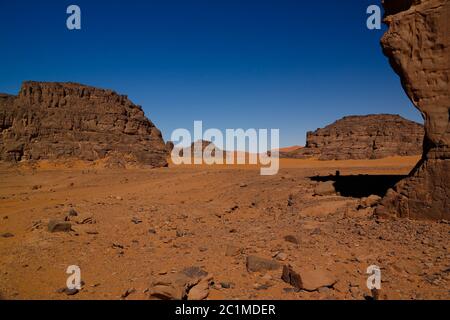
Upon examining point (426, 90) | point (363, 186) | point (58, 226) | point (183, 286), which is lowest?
point (183, 286)

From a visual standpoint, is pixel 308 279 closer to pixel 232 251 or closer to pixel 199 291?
pixel 199 291

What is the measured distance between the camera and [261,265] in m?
5.02

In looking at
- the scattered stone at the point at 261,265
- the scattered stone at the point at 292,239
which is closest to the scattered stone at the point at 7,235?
the scattered stone at the point at 261,265

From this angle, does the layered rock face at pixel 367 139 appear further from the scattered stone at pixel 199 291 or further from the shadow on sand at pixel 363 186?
the scattered stone at pixel 199 291

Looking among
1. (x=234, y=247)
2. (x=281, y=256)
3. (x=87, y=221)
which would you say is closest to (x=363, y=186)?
(x=281, y=256)

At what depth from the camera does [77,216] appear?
27.2 feet

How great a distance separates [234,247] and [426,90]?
17.0 ft

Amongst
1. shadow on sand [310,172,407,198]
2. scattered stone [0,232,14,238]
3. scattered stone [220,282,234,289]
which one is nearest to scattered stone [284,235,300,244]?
scattered stone [220,282,234,289]

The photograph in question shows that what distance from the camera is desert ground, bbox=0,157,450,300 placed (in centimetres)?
441

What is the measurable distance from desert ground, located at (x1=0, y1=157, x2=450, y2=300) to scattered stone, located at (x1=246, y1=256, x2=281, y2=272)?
0.07 metres

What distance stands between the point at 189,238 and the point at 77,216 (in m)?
3.27

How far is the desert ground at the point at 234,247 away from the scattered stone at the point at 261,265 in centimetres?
7
